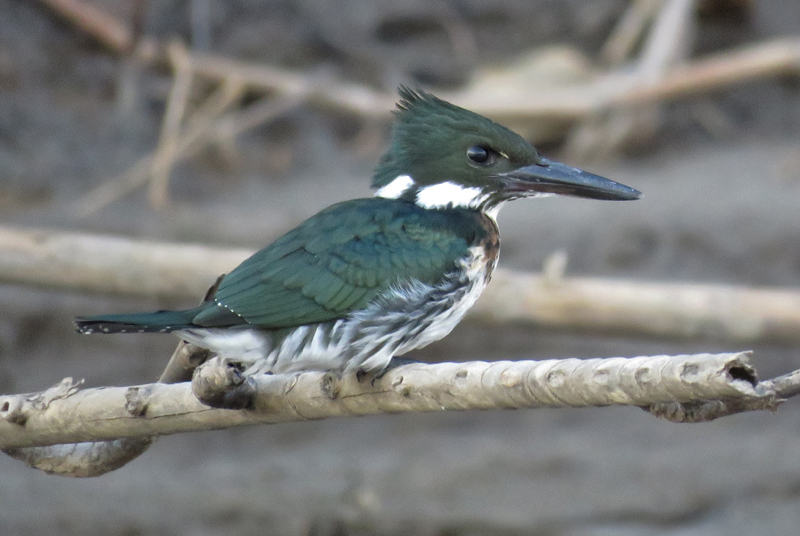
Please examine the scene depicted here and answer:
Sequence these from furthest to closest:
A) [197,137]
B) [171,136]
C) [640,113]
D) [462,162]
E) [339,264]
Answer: [640,113] < [197,137] < [171,136] < [462,162] < [339,264]

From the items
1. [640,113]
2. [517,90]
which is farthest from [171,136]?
[640,113]

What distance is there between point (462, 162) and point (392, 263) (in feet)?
1.16

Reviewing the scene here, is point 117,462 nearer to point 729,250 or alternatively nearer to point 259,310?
point 259,310

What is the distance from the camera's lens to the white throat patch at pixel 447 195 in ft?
8.50

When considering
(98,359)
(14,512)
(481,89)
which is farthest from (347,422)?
(481,89)

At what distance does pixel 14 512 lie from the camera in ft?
14.6

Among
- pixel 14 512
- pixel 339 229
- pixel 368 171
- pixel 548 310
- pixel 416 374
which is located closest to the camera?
pixel 416 374

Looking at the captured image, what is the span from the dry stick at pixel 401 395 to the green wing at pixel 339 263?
186mm

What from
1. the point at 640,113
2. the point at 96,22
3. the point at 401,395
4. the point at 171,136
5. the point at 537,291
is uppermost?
the point at 640,113

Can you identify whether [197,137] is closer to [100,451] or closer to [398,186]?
[398,186]

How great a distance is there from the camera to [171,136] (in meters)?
4.80

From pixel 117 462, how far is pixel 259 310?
55cm

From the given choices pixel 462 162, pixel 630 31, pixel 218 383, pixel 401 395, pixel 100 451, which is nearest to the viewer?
pixel 218 383

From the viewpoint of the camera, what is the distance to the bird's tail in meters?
2.01
